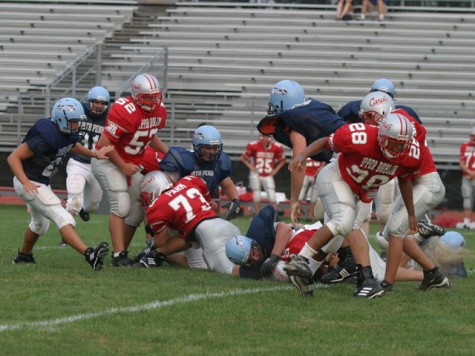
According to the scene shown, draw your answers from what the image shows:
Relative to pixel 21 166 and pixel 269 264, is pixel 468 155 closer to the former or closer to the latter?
pixel 269 264

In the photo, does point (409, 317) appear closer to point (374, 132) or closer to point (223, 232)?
point (374, 132)

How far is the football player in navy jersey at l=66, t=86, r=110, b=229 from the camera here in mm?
10070

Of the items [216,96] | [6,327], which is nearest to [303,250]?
[6,327]

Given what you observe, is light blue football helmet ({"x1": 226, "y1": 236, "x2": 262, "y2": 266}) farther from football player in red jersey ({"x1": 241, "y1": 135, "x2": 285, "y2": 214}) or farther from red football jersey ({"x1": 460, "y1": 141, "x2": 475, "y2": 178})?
football player in red jersey ({"x1": 241, "y1": 135, "x2": 285, "y2": 214})

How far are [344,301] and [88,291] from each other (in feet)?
4.93

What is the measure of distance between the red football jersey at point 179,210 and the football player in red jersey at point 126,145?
1.10 feet

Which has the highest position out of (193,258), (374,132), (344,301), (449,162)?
(374,132)

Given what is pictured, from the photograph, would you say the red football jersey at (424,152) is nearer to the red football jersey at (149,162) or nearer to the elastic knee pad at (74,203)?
the red football jersey at (149,162)

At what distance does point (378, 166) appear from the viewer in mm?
6383

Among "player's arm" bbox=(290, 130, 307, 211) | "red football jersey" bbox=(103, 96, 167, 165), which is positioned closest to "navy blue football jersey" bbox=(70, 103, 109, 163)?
"red football jersey" bbox=(103, 96, 167, 165)

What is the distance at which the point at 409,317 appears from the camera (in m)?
5.70

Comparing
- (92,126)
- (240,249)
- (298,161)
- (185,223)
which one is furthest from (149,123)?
(92,126)

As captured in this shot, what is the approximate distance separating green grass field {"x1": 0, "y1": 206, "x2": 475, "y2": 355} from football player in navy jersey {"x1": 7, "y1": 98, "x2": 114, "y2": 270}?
0.25m

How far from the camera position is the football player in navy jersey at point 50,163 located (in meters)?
7.25
